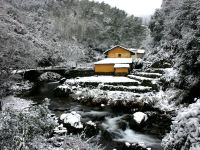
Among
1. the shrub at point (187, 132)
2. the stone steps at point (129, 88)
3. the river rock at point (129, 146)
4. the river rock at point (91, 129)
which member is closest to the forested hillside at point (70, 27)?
the stone steps at point (129, 88)

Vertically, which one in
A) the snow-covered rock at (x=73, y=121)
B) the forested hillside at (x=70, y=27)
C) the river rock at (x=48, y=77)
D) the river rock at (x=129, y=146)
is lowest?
the river rock at (x=129, y=146)

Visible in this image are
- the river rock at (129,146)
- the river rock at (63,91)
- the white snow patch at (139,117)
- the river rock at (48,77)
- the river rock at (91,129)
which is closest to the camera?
the river rock at (129,146)

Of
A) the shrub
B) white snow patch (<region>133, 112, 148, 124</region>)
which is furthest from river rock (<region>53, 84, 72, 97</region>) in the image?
the shrub

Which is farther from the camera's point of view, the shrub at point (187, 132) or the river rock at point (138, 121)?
the river rock at point (138, 121)

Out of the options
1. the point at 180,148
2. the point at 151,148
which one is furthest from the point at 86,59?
the point at 180,148

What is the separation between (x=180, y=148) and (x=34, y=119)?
21.7ft

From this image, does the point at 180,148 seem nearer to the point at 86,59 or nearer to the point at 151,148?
the point at 151,148

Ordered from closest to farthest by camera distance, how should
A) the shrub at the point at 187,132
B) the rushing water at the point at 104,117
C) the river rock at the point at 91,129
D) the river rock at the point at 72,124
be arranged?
the shrub at the point at 187,132
the rushing water at the point at 104,117
the river rock at the point at 72,124
the river rock at the point at 91,129

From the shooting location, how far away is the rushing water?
1569cm

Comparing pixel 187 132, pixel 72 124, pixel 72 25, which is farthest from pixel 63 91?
pixel 72 25

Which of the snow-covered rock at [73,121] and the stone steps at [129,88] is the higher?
the stone steps at [129,88]

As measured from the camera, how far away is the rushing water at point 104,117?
51.5 feet

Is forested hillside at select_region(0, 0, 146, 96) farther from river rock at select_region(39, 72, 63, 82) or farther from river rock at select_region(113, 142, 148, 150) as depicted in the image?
river rock at select_region(113, 142, 148, 150)

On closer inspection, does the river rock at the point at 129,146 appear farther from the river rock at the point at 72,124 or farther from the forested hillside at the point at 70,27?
the forested hillside at the point at 70,27
